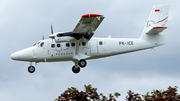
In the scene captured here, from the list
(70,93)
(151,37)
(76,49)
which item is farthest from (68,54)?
(70,93)

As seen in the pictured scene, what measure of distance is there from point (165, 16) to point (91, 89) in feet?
73.8

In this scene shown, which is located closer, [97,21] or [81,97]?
[81,97]

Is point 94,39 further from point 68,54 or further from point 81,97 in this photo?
point 81,97

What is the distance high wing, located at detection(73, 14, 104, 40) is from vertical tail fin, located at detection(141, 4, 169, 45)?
204 inches

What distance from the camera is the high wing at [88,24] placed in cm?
2268

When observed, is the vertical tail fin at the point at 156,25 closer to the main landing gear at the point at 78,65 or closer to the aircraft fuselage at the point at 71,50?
the aircraft fuselage at the point at 71,50

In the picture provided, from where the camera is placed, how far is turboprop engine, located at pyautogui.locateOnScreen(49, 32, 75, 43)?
25.2 m

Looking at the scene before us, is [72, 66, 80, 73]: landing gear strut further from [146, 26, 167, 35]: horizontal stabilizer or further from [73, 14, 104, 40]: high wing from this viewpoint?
[146, 26, 167, 35]: horizontal stabilizer

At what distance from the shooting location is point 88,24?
2412cm

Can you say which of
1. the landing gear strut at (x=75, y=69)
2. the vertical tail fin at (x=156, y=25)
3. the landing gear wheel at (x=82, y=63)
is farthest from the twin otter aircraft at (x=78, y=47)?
the landing gear strut at (x=75, y=69)

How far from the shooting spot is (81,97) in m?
8.12

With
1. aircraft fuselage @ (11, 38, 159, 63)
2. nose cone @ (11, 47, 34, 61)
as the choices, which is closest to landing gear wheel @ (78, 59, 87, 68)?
aircraft fuselage @ (11, 38, 159, 63)

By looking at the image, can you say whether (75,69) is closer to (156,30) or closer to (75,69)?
(75,69)

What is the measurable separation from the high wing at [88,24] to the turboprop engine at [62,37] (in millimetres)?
548
